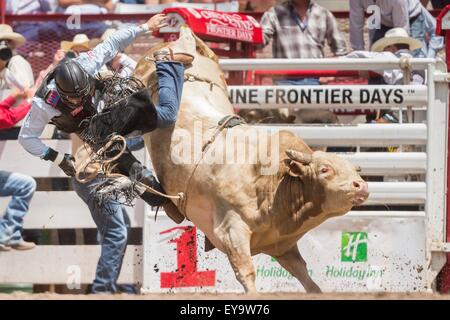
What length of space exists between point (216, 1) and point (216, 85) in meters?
2.67

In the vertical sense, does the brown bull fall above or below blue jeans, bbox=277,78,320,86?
below

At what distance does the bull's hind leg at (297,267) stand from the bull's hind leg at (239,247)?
0.44 meters

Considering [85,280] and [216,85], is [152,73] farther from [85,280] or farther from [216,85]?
[85,280]

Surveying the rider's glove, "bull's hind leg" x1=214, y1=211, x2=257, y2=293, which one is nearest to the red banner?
the rider's glove

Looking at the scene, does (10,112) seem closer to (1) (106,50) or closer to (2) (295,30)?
(1) (106,50)

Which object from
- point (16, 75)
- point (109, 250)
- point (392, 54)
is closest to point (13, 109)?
point (16, 75)

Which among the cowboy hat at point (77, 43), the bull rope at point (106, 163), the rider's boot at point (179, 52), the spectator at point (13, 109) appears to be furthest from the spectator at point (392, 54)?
→ the spectator at point (13, 109)

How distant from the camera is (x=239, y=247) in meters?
7.13

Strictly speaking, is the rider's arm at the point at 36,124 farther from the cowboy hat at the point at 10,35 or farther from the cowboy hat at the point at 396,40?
the cowboy hat at the point at 396,40

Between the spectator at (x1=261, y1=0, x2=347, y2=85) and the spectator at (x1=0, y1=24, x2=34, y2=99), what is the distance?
1978 millimetres

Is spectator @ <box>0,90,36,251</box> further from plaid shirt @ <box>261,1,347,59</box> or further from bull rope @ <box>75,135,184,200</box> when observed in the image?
plaid shirt @ <box>261,1,347,59</box>

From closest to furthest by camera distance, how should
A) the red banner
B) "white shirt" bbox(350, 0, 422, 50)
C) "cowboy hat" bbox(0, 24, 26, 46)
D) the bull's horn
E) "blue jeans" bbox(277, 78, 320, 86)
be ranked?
the bull's horn → the red banner → "blue jeans" bbox(277, 78, 320, 86) → "cowboy hat" bbox(0, 24, 26, 46) → "white shirt" bbox(350, 0, 422, 50)

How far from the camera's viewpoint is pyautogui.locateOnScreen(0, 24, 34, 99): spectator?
30.0 ft

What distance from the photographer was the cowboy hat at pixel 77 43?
30.1 feet
